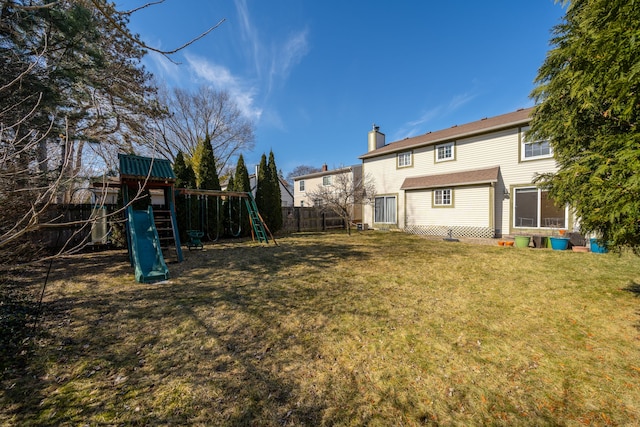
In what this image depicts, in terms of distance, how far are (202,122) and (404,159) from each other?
18725mm

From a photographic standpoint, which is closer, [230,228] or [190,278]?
[190,278]

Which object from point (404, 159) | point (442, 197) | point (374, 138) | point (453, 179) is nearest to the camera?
point (453, 179)

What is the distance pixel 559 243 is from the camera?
377 inches

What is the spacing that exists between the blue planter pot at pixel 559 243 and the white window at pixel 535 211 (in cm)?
166

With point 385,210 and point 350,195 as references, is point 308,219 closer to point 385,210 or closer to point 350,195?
point 350,195

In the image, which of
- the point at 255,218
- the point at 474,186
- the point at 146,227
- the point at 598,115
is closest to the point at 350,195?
the point at 255,218

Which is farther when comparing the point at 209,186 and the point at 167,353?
the point at 209,186

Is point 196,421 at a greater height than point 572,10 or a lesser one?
lesser

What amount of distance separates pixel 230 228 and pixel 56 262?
21.3 feet

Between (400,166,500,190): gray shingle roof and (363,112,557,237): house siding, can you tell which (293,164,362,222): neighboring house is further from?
→ (400,166,500,190): gray shingle roof

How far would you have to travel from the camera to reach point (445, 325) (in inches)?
148

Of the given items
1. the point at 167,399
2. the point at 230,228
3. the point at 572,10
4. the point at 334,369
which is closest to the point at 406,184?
the point at 230,228

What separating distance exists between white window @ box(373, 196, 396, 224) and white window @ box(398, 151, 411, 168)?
2.08 m

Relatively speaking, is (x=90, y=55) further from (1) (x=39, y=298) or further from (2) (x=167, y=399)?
(2) (x=167, y=399)
